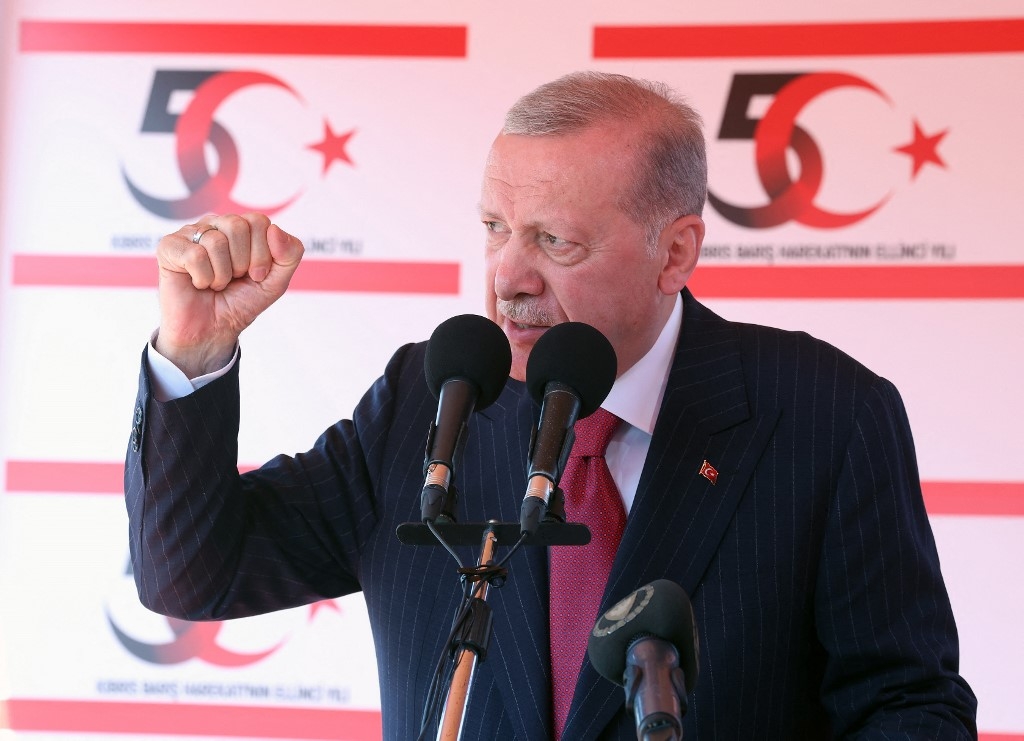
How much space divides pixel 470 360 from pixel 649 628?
42cm

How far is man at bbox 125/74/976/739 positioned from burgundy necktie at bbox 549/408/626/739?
0.8 inches

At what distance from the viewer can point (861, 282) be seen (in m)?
3.58

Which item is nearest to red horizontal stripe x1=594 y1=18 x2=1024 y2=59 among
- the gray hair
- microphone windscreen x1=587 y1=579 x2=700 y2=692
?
the gray hair

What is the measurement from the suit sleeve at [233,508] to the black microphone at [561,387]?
633 mm

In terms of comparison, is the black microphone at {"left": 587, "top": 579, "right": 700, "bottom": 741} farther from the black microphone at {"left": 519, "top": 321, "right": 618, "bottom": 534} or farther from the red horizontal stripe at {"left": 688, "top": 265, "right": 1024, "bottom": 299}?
the red horizontal stripe at {"left": 688, "top": 265, "right": 1024, "bottom": 299}

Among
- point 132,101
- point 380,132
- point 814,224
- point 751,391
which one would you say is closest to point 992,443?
point 814,224

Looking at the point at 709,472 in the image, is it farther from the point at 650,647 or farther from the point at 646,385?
the point at 650,647

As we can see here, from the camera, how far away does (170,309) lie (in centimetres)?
178

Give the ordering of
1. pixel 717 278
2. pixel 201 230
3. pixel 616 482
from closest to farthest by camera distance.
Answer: pixel 201 230 → pixel 616 482 → pixel 717 278

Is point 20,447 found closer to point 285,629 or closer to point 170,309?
point 285,629

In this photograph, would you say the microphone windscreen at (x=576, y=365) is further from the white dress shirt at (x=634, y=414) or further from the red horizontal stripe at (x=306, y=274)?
the red horizontal stripe at (x=306, y=274)

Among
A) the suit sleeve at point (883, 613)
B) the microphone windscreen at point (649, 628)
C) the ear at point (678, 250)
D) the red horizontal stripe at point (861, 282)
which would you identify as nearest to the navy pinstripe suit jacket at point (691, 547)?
the suit sleeve at point (883, 613)

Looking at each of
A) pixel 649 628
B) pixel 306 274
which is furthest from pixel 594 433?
pixel 306 274

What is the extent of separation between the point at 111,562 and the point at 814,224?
A: 2490mm
